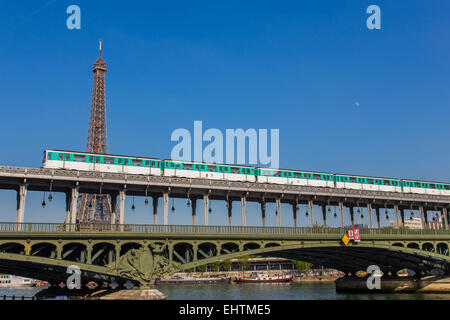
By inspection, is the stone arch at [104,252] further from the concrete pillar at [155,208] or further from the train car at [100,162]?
the train car at [100,162]

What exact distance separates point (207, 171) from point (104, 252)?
22847 mm

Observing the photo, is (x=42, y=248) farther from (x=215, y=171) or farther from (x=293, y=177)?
(x=293, y=177)

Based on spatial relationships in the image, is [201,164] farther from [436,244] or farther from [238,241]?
[436,244]

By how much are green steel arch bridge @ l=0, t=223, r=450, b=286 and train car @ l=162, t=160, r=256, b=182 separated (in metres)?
13.9

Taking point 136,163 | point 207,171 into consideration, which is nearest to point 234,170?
point 207,171

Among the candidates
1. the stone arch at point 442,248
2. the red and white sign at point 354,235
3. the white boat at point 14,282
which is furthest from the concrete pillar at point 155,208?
the white boat at point 14,282

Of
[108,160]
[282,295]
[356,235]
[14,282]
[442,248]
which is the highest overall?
[108,160]

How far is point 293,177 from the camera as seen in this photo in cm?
8375

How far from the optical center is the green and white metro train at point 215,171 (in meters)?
65.0

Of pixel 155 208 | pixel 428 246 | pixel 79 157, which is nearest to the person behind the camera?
pixel 79 157

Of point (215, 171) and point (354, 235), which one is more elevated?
point (215, 171)

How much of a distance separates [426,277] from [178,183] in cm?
4523

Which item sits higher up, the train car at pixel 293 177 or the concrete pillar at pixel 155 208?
the train car at pixel 293 177
